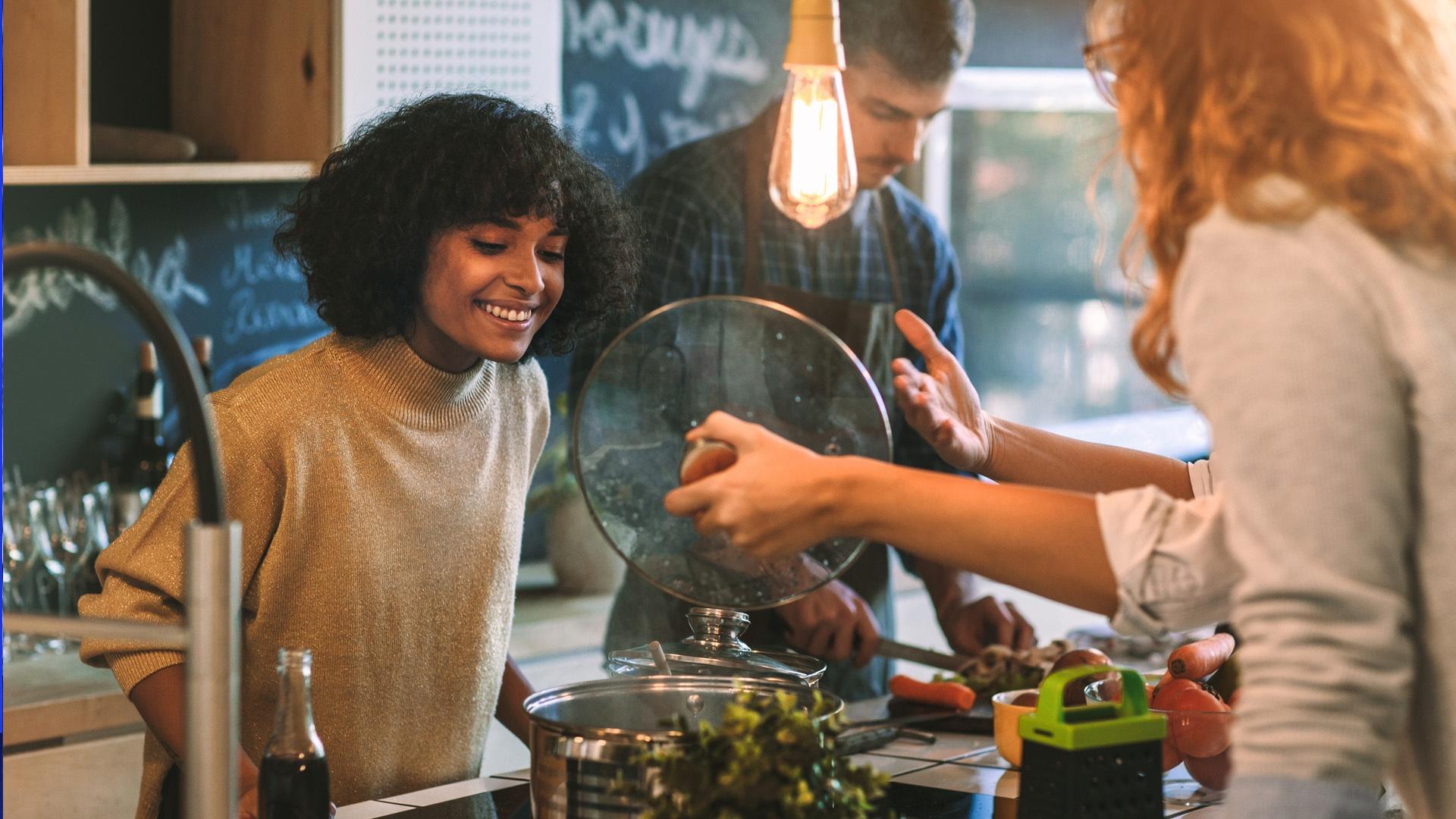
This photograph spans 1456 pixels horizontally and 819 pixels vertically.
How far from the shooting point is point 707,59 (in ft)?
10.8

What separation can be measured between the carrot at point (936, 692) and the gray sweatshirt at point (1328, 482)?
995mm

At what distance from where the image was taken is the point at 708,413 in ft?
3.88

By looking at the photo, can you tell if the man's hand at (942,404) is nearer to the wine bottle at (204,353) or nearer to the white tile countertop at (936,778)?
the white tile countertop at (936,778)

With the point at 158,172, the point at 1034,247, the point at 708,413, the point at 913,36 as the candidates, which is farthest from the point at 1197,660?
the point at 1034,247

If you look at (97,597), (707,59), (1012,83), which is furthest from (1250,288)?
(1012,83)

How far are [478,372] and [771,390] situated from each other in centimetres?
60

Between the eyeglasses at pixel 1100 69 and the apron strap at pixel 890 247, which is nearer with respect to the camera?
the eyeglasses at pixel 1100 69

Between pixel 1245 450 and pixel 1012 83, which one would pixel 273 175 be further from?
pixel 1012 83

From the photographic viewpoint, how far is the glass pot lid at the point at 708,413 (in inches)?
45.8

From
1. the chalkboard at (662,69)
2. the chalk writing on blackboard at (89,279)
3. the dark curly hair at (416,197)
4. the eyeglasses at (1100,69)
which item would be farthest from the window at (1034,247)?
the eyeglasses at (1100,69)

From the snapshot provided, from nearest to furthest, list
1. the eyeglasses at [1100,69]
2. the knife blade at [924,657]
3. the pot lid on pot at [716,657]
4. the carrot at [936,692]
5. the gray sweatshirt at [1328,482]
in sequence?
the gray sweatshirt at [1328,482], the eyeglasses at [1100,69], the pot lid on pot at [716,657], the carrot at [936,692], the knife blade at [924,657]

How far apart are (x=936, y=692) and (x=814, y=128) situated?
2.30ft

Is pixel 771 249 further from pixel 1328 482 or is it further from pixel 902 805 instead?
pixel 1328 482

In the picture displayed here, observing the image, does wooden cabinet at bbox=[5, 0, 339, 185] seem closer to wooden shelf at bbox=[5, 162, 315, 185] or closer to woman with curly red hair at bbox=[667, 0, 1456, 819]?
Answer: wooden shelf at bbox=[5, 162, 315, 185]
